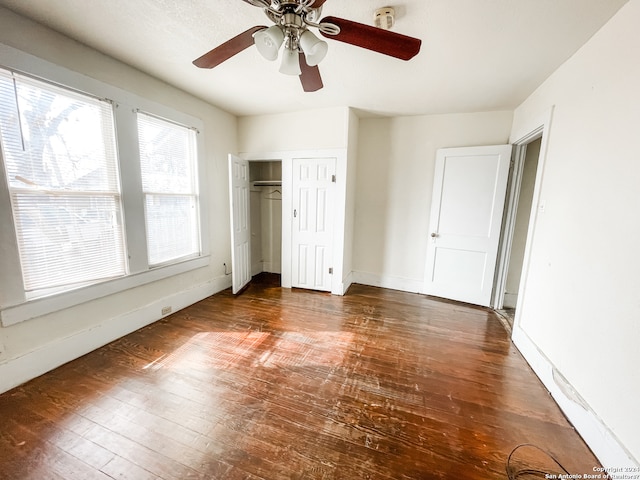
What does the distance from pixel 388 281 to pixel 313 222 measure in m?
1.48

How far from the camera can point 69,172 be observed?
6.24 feet

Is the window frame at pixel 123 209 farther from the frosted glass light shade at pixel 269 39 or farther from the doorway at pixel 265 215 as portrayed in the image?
the frosted glass light shade at pixel 269 39

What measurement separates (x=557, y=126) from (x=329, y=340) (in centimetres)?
264

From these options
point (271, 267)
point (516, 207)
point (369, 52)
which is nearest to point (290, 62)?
point (369, 52)

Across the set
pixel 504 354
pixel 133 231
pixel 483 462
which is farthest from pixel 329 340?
pixel 133 231

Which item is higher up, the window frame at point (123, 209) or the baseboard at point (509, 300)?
the window frame at point (123, 209)

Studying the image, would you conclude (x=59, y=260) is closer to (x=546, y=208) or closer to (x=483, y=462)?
(x=483, y=462)

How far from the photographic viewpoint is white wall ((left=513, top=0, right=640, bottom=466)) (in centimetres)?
125

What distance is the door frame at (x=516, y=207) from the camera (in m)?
2.16

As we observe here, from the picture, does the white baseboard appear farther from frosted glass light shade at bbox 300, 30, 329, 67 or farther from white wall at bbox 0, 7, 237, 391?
frosted glass light shade at bbox 300, 30, 329, 67

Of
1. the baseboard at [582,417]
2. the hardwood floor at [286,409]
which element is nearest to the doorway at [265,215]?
the hardwood floor at [286,409]

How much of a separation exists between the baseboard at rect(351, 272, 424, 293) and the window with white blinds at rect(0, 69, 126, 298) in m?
3.06

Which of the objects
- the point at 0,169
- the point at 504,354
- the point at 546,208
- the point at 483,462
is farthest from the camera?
the point at 504,354

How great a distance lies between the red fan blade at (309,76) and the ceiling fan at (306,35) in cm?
15
